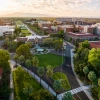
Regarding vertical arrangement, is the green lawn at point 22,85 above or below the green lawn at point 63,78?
above

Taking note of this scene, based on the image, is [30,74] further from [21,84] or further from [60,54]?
[60,54]

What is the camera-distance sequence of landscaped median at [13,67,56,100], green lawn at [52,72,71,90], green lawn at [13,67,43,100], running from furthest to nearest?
green lawn at [52,72,71,90] → green lawn at [13,67,43,100] → landscaped median at [13,67,56,100]

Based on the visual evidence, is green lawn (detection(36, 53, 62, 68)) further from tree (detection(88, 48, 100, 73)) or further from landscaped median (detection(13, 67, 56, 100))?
landscaped median (detection(13, 67, 56, 100))

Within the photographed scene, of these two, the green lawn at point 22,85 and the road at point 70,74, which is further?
the road at point 70,74

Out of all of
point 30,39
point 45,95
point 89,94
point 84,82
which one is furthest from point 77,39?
point 45,95

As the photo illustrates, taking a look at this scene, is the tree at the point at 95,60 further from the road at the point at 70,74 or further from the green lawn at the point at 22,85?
the green lawn at the point at 22,85

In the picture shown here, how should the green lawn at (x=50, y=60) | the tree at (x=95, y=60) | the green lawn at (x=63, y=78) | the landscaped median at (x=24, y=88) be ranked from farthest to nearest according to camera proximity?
the green lawn at (x=50, y=60) < the tree at (x=95, y=60) < the green lawn at (x=63, y=78) < the landscaped median at (x=24, y=88)

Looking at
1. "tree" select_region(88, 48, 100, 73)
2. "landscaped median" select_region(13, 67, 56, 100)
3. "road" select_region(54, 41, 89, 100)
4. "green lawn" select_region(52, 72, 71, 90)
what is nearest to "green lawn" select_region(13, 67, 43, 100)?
"landscaped median" select_region(13, 67, 56, 100)

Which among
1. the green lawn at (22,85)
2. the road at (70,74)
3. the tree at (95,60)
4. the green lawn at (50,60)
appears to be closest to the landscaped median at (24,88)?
the green lawn at (22,85)

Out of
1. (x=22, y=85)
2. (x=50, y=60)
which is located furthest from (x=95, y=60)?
(x=22, y=85)
